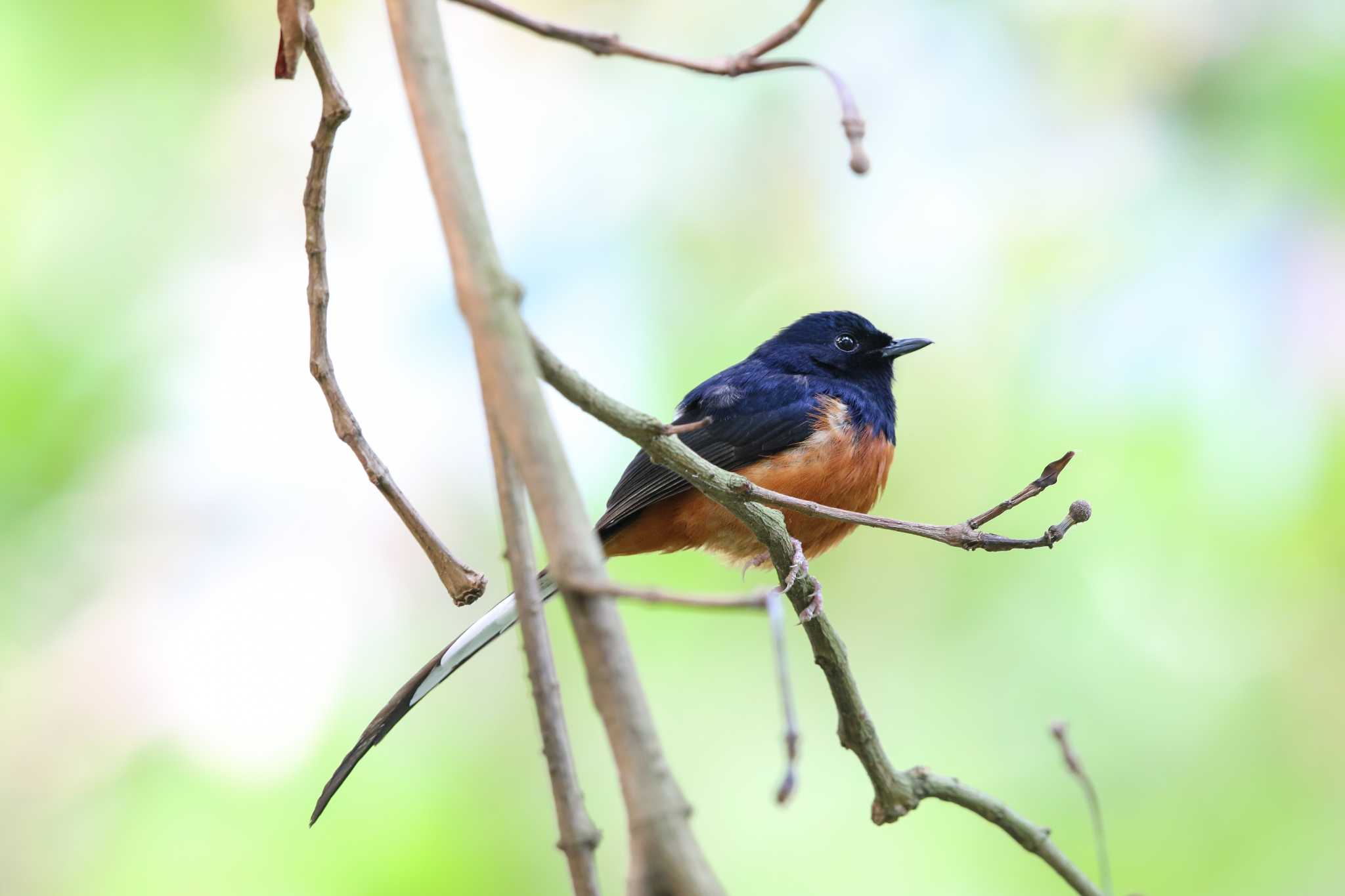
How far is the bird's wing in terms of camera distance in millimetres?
4262

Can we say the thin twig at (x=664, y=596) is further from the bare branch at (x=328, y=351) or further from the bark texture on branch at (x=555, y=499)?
the bare branch at (x=328, y=351)

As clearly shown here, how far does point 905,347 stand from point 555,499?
12.5 feet

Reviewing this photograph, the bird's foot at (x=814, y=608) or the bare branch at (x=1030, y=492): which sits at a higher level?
the bare branch at (x=1030, y=492)

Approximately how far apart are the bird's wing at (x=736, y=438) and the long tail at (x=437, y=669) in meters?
0.59

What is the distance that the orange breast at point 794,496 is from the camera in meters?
4.28

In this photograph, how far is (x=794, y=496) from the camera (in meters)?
4.27

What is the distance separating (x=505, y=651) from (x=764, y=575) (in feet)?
3.93

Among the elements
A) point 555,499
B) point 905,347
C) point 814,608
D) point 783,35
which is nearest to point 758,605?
point 555,499

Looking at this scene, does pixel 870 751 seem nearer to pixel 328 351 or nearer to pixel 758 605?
pixel 328 351

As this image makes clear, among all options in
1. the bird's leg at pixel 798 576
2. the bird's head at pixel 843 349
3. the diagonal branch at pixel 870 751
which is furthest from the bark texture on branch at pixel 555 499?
the bird's head at pixel 843 349

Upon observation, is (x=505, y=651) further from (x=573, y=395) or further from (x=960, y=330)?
(x=573, y=395)

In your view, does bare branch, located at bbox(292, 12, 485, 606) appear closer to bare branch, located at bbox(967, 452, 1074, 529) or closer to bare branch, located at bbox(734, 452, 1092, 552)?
bare branch, located at bbox(734, 452, 1092, 552)

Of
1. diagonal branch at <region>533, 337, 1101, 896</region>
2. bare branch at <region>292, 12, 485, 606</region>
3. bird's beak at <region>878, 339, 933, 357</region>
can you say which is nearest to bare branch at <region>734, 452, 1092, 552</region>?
diagonal branch at <region>533, 337, 1101, 896</region>

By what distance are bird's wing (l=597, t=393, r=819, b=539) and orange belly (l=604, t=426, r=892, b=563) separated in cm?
4
